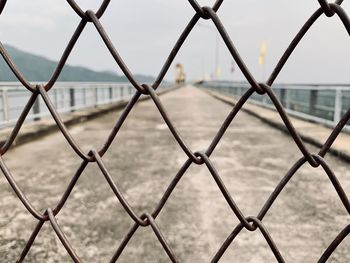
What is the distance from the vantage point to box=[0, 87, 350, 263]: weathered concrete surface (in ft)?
7.68

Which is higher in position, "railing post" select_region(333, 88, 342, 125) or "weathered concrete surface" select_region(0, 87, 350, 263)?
"railing post" select_region(333, 88, 342, 125)

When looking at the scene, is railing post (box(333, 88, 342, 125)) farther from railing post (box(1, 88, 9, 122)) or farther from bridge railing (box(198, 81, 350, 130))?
railing post (box(1, 88, 9, 122))

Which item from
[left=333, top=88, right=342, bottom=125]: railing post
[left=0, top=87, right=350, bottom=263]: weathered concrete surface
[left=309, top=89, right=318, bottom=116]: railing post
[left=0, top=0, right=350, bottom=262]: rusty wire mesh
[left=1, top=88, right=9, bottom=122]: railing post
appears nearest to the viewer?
[left=0, top=0, right=350, bottom=262]: rusty wire mesh

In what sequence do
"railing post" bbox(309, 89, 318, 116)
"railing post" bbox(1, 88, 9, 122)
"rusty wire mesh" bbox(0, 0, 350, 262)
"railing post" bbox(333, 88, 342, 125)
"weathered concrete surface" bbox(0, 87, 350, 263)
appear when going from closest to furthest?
"rusty wire mesh" bbox(0, 0, 350, 262) < "weathered concrete surface" bbox(0, 87, 350, 263) < "railing post" bbox(1, 88, 9, 122) < "railing post" bbox(333, 88, 342, 125) < "railing post" bbox(309, 89, 318, 116)

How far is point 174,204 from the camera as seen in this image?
10.5 feet

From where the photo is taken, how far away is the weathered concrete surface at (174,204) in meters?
2.34

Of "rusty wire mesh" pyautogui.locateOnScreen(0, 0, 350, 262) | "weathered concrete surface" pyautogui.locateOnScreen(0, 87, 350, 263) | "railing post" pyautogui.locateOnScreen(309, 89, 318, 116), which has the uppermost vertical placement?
"rusty wire mesh" pyautogui.locateOnScreen(0, 0, 350, 262)

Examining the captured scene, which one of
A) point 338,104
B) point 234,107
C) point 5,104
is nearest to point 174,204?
point 234,107

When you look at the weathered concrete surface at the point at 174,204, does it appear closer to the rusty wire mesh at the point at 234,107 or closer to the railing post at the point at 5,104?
the railing post at the point at 5,104

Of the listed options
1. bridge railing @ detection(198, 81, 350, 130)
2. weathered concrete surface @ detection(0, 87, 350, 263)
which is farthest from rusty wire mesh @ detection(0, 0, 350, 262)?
bridge railing @ detection(198, 81, 350, 130)

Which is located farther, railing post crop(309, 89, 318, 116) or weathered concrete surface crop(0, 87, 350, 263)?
railing post crop(309, 89, 318, 116)

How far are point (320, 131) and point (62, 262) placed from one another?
5.87 meters

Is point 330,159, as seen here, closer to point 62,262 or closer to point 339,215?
point 339,215

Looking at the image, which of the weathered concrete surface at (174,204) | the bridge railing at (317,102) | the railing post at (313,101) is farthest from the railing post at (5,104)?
the railing post at (313,101)
